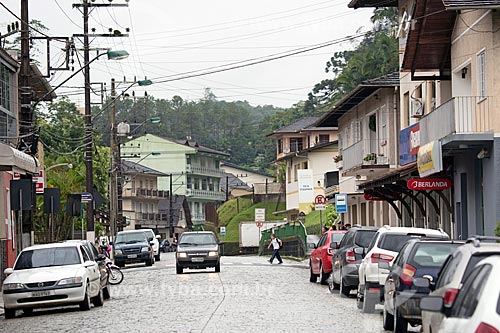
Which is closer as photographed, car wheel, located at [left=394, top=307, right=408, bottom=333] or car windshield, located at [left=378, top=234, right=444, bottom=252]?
car wheel, located at [left=394, top=307, right=408, bottom=333]

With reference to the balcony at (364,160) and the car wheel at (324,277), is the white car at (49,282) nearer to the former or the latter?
the car wheel at (324,277)

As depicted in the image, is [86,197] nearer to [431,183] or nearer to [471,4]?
[431,183]

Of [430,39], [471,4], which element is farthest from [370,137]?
[471,4]

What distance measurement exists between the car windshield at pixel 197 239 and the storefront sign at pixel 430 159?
12.5m

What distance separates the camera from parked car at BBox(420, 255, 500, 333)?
788 centimetres

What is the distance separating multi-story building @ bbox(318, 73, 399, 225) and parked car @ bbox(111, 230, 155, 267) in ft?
34.4

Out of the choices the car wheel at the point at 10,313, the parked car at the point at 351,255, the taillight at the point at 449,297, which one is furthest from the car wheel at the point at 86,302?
the taillight at the point at 449,297

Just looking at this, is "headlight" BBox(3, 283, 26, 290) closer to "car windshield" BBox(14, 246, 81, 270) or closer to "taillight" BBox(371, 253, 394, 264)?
"car windshield" BBox(14, 246, 81, 270)

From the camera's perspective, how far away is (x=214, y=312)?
70.3ft

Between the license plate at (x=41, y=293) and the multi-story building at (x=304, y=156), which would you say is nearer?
the license plate at (x=41, y=293)

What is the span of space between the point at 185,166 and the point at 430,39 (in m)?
95.6

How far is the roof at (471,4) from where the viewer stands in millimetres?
25594

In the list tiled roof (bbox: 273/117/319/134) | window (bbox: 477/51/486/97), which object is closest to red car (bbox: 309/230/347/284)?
window (bbox: 477/51/486/97)

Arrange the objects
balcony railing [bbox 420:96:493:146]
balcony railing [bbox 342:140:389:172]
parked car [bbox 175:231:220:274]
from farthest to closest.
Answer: balcony railing [bbox 342:140:389:172] → parked car [bbox 175:231:220:274] → balcony railing [bbox 420:96:493:146]
